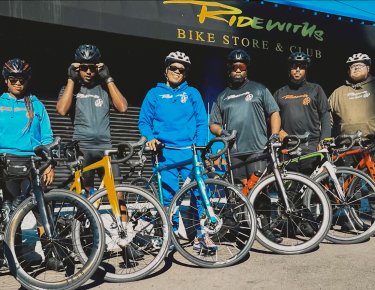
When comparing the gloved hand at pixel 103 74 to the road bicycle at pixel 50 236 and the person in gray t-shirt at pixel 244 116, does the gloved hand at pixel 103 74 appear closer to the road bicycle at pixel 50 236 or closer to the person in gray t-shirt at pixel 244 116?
the road bicycle at pixel 50 236

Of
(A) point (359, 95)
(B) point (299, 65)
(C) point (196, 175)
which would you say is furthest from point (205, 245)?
(A) point (359, 95)

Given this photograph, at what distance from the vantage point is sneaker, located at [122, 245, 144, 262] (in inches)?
157

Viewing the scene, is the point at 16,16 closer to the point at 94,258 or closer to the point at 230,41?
the point at 230,41

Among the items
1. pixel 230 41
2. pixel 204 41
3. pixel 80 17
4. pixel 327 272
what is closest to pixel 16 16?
pixel 80 17

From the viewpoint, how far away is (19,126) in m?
4.29

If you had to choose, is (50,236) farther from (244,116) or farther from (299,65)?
(299,65)

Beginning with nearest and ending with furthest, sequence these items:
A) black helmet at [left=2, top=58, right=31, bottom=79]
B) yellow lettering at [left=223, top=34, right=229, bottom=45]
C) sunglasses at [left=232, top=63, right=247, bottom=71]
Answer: black helmet at [left=2, top=58, right=31, bottom=79]
sunglasses at [left=232, top=63, right=247, bottom=71]
yellow lettering at [left=223, top=34, right=229, bottom=45]

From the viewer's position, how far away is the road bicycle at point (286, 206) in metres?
4.53

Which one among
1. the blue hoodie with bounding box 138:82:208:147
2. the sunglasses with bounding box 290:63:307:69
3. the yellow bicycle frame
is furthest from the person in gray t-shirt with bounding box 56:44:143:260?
the sunglasses with bounding box 290:63:307:69

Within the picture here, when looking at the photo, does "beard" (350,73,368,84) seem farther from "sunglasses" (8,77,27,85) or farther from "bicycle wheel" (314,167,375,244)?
"sunglasses" (8,77,27,85)

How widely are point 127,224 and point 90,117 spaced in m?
1.26

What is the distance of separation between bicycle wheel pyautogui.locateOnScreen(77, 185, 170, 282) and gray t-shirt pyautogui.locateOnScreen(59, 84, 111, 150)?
0.71 m

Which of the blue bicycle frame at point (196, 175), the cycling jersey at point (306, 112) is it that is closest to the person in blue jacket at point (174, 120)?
the blue bicycle frame at point (196, 175)

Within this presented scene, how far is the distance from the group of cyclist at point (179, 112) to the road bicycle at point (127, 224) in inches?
6.0
